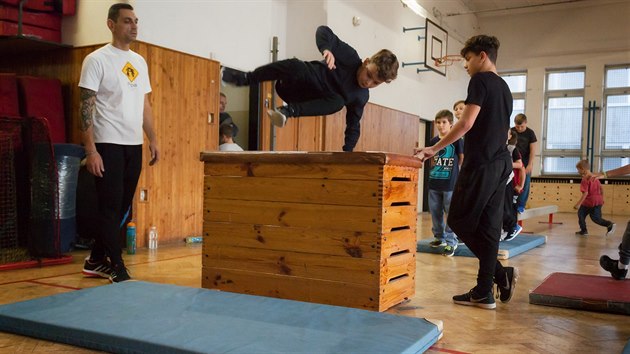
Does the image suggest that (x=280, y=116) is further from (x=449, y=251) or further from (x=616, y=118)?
(x=616, y=118)

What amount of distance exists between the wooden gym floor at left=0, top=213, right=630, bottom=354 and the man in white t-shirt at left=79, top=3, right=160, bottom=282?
0.44 metres

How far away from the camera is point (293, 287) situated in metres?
2.87

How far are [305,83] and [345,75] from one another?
0.27 metres

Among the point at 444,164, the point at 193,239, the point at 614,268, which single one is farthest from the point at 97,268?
the point at 614,268

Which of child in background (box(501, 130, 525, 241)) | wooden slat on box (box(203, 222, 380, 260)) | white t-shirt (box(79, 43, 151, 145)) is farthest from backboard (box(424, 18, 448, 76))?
wooden slat on box (box(203, 222, 380, 260))

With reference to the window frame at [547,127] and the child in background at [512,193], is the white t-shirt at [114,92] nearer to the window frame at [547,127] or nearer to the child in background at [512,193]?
the child in background at [512,193]

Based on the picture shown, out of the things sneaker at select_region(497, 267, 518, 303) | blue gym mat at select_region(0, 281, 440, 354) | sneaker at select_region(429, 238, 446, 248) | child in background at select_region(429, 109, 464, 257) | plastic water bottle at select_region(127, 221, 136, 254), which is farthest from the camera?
sneaker at select_region(429, 238, 446, 248)

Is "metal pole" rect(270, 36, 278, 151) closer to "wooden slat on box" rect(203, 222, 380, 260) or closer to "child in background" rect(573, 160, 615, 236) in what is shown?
"wooden slat on box" rect(203, 222, 380, 260)

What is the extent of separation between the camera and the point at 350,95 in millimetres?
3525

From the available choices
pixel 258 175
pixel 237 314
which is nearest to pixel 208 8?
pixel 258 175

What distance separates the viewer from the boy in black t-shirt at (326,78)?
3.35m

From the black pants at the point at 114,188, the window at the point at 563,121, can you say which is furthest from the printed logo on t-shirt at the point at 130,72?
the window at the point at 563,121

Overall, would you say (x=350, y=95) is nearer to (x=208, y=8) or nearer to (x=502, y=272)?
(x=502, y=272)

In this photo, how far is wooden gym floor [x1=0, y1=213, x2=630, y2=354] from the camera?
7.49 feet
